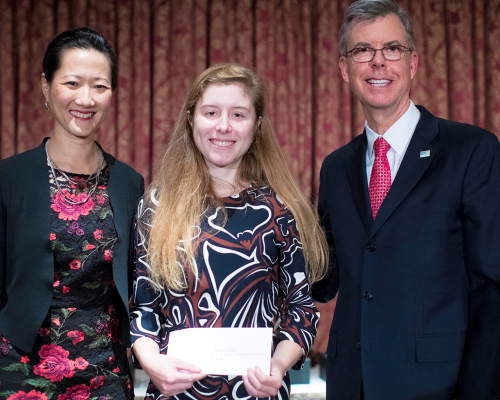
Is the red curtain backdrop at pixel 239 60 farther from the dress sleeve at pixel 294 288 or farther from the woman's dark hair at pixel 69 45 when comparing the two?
the dress sleeve at pixel 294 288

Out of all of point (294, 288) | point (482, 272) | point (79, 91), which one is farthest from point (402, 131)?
point (79, 91)

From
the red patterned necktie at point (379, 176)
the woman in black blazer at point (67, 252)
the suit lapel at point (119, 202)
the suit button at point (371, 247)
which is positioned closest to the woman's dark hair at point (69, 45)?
the woman in black blazer at point (67, 252)

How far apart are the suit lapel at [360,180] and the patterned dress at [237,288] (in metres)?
0.26

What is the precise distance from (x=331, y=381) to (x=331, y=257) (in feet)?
1.32

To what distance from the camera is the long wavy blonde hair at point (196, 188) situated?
180cm

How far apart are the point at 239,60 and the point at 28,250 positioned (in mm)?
2417

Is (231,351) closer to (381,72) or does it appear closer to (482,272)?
(482,272)

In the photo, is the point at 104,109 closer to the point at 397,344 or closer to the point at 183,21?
the point at 397,344

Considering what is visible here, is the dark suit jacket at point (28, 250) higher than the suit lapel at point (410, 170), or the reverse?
the suit lapel at point (410, 170)

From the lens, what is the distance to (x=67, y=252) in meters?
2.00

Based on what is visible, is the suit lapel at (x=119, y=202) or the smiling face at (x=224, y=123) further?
the suit lapel at (x=119, y=202)

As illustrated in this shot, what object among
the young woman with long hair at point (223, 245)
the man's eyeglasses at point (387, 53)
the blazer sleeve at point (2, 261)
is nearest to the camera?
the young woman with long hair at point (223, 245)

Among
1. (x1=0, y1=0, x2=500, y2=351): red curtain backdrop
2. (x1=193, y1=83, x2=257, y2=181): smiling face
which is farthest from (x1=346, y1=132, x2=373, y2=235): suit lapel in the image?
(x1=0, y1=0, x2=500, y2=351): red curtain backdrop

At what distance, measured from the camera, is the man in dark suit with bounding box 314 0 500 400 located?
186 centimetres
